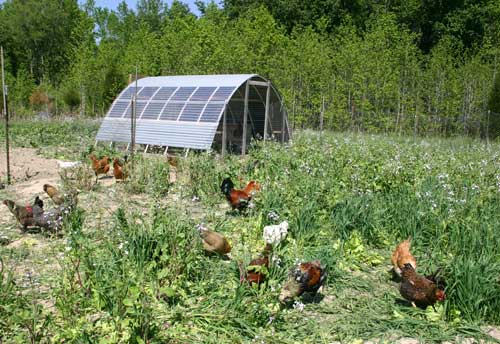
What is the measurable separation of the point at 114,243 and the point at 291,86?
1810cm

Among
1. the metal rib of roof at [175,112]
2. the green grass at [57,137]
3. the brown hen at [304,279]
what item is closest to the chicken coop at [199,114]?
the metal rib of roof at [175,112]

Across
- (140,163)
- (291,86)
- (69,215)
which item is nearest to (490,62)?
(291,86)

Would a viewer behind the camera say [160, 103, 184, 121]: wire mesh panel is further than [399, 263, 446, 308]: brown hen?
Yes

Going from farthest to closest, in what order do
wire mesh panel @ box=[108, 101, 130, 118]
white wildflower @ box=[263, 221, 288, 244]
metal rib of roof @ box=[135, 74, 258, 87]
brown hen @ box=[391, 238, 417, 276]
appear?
wire mesh panel @ box=[108, 101, 130, 118]
metal rib of roof @ box=[135, 74, 258, 87]
white wildflower @ box=[263, 221, 288, 244]
brown hen @ box=[391, 238, 417, 276]

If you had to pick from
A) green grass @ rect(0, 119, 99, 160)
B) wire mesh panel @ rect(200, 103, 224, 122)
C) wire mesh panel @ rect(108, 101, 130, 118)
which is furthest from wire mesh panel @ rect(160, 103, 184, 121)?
green grass @ rect(0, 119, 99, 160)

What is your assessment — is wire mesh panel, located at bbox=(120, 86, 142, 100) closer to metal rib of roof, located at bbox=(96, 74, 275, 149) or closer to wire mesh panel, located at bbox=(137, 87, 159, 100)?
metal rib of roof, located at bbox=(96, 74, 275, 149)

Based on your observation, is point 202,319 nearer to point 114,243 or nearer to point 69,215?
point 114,243

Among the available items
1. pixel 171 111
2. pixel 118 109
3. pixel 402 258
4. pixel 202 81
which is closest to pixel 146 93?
pixel 118 109

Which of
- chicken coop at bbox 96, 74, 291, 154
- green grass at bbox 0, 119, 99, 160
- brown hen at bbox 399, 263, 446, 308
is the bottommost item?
brown hen at bbox 399, 263, 446, 308

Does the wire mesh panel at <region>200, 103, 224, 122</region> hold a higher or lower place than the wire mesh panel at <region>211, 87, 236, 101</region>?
lower

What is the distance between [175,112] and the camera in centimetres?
1285

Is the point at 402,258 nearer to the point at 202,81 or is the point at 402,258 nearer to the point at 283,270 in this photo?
the point at 283,270

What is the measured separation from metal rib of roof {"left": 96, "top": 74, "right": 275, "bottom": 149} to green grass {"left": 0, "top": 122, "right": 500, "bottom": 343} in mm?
5341

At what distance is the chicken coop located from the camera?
12.0m
